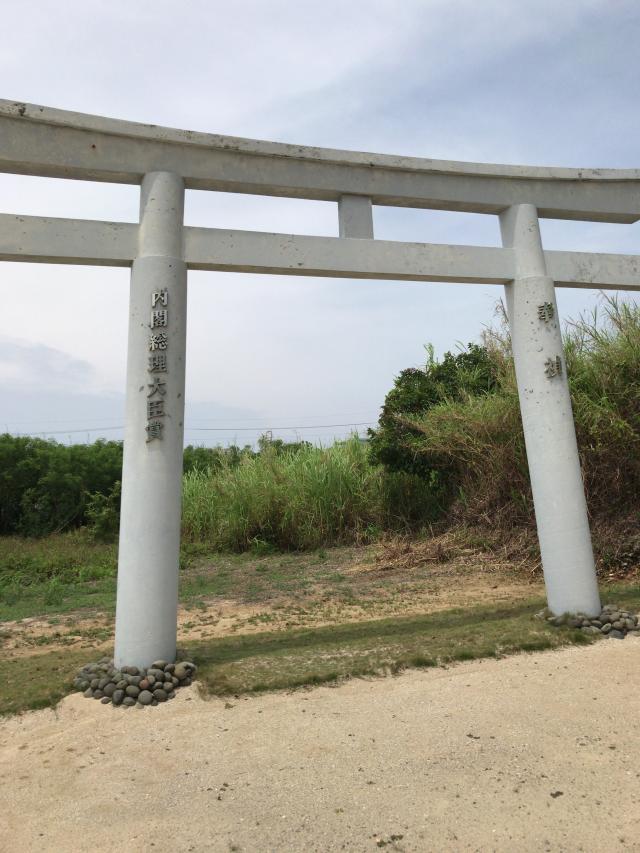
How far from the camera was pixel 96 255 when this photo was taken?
3545 millimetres

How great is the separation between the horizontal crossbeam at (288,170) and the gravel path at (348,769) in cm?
306

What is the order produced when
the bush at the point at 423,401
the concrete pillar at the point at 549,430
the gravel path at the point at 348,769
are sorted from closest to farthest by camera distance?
the gravel path at the point at 348,769 < the concrete pillar at the point at 549,430 < the bush at the point at 423,401

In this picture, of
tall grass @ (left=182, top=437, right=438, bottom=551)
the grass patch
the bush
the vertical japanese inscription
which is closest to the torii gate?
the vertical japanese inscription

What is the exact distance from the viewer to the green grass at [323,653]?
3.37 m

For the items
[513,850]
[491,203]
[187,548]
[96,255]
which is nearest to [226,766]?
[513,850]

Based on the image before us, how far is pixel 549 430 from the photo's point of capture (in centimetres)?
421

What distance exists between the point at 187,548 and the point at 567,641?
262 inches

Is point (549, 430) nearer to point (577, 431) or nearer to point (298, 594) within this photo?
point (577, 431)

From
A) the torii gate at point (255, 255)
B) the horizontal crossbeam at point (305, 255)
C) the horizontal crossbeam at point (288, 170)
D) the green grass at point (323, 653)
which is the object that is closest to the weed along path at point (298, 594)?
the green grass at point (323, 653)

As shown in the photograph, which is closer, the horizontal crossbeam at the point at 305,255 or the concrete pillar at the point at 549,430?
the horizontal crossbeam at the point at 305,255

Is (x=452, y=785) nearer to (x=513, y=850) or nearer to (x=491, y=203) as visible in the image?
(x=513, y=850)

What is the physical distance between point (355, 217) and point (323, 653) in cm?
289

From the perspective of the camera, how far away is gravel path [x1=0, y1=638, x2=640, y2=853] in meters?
2.12

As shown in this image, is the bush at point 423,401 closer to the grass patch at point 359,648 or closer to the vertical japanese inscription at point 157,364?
the grass patch at point 359,648
